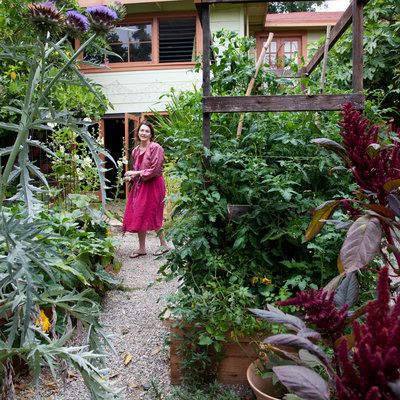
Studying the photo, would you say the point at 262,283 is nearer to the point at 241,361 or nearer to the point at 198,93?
the point at 241,361

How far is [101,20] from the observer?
1853mm

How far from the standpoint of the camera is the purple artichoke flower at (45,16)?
1.79 meters

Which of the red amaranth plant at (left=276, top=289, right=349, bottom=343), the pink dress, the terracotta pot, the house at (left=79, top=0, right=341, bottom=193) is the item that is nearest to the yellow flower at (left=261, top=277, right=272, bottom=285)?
the terracotta pot

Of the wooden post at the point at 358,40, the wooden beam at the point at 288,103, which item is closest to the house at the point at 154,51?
the wooden beam at the point at 288,103

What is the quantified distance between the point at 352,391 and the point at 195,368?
2.13 metres

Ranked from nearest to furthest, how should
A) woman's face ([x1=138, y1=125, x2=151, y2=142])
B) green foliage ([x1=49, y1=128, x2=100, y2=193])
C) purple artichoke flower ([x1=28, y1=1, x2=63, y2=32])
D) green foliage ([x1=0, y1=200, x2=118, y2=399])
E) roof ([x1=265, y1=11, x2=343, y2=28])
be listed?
1. green foliage ([x1=0, y1=200, x2=118, y2=399])
2. purple artichoke flower ([x1=28, y1=1, x2=63, y2=32])
3. green foliage ([x1=49, y1=128, x2=100, y2=193])
4. woman's face ([x1=138, y1=125, x2=151, y2=142])
5. roof ([x1=265, y1=11, x2=343, y2=28])

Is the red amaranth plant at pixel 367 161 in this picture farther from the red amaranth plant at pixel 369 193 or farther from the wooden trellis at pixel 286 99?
the wooden trellis at pixel 286 99

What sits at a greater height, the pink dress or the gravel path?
the pink dress

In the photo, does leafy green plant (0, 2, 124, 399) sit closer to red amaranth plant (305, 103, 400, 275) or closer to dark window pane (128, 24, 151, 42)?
red amaranth plant (305, 103, 400, 275)

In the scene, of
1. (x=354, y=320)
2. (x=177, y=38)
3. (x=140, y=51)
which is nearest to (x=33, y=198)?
(x=354, y=320)

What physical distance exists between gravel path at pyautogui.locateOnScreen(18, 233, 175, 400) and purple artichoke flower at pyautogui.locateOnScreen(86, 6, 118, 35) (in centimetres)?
138

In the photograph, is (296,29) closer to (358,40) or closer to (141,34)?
(141,34)

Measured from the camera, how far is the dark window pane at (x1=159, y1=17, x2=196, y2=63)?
1282 cm

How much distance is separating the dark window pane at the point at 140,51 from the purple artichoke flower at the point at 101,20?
12.0 meters
